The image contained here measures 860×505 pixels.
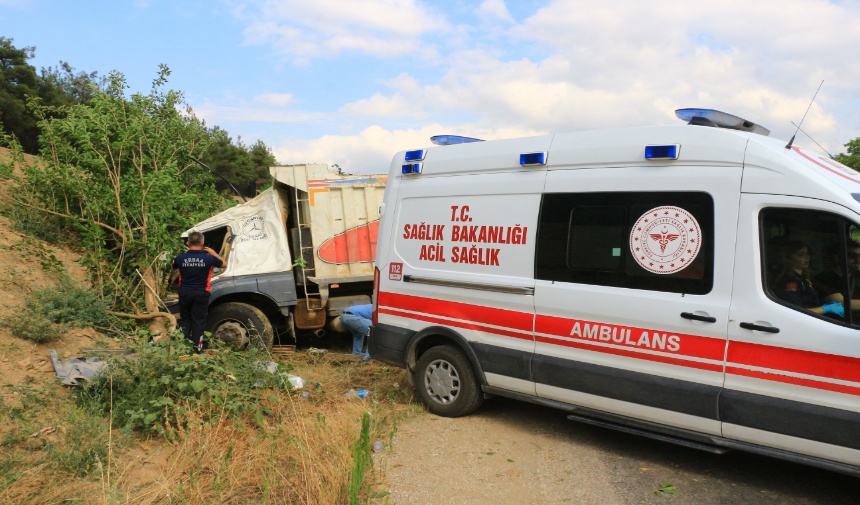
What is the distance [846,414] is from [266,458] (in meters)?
3.65

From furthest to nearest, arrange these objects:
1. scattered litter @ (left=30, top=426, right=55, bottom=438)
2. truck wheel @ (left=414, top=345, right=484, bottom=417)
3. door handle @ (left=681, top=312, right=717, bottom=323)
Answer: truck wheel @ (left=414, top=345, right=484, bottom=417) → scattered litter @ (left=30, top=426, right=55, bottom=438) → door handle @ (left=681, top=312, right=717, bottom=323)

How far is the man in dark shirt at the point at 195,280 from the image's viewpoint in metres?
8.15

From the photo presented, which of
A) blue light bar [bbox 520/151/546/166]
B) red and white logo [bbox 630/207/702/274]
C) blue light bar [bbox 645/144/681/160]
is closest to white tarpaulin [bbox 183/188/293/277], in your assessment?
blue light bar [bbox 520/151/546/166]

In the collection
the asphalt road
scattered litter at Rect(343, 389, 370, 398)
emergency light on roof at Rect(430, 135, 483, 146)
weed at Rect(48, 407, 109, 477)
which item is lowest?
the asphalt road

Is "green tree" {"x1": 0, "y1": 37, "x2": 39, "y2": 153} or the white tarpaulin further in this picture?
"green tree" {"x1": 0, "y1": 37, "x2": 39, "y2": 153}

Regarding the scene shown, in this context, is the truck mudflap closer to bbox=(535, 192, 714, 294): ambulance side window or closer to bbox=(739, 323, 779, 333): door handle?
bbox=(535, 192, 714, 294): ambulance side window

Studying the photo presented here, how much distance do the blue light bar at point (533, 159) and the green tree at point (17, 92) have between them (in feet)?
76.1

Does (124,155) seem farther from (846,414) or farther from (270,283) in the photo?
(846,414)

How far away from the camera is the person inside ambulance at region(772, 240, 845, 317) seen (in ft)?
13.5

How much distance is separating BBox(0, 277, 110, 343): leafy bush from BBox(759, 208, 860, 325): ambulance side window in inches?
259

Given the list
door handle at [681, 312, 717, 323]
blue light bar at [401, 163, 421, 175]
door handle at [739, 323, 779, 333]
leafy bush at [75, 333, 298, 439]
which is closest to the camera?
door handle at [739, 323, 779, 333]

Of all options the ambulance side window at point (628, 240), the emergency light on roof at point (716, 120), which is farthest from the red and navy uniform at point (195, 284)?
the emergency light on roof at point (716, 120)

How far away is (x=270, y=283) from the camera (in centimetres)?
935

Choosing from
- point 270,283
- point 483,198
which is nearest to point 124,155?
point 270,283
